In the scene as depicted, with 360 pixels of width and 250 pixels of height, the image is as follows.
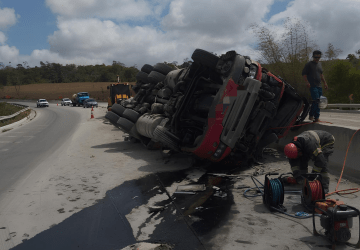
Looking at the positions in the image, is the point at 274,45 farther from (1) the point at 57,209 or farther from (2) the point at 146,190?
(1) the point at 57,209

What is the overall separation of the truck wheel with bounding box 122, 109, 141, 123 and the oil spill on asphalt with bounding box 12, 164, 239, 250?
3695 mm

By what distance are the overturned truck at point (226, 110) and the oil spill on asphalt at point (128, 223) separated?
100 cm

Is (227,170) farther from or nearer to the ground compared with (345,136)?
nearer to the ground

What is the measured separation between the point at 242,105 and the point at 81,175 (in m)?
3.63

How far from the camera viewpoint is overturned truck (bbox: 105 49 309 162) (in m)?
5.66

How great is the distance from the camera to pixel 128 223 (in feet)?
12.8

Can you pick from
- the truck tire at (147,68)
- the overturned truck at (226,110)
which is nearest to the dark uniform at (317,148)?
the overturned truck at (226,110)

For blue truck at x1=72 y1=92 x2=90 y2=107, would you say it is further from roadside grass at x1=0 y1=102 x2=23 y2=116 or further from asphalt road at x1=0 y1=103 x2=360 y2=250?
asphalt road at x1=0 y1=103 x2=360 y2=250

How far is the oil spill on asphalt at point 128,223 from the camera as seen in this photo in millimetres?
3389

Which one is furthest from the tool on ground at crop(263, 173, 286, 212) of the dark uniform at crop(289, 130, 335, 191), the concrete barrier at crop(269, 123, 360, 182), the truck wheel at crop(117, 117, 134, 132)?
the truck wheel at crop(117, 117, 134, 132)

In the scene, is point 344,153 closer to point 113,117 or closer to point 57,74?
point 113,117

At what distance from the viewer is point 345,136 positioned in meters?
5.60

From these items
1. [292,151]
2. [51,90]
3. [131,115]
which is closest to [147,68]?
[131,115]

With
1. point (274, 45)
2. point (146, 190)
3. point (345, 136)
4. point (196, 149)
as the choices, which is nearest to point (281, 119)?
point (345, 136)
